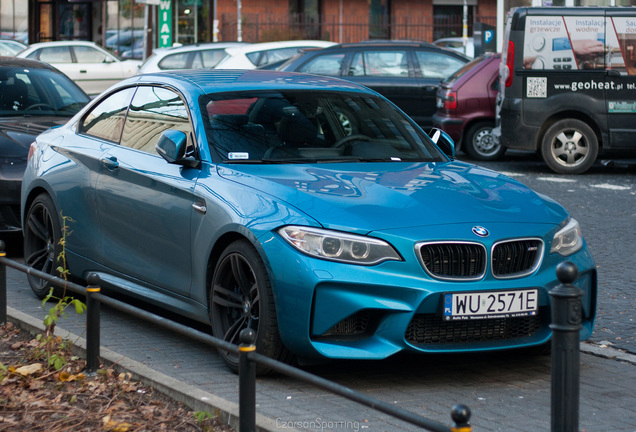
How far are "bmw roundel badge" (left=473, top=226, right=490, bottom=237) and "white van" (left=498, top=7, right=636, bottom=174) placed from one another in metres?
9.15

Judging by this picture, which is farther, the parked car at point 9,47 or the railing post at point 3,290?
the parked car at point 9,47

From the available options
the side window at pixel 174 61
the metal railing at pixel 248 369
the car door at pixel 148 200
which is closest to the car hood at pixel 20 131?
the car door at pixel 148 200

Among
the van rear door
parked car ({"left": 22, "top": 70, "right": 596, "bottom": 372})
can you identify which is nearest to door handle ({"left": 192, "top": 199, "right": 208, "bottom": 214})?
parked car ({"left": 22, "top": 70, "right": 596, "bottom": 372})

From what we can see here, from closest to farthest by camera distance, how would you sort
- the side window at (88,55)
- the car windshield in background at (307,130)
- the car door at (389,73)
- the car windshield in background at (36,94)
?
1. the car windshield in background at (307,130)
2. the car windshield in background at (36,94)
3. the car door at (389,73)
4. the side window at (88,55)

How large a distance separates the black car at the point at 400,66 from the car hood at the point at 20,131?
7581mm

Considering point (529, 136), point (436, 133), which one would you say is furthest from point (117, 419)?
point (529, 136)

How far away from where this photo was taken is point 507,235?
5012mm

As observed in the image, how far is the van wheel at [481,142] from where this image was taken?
627 inches

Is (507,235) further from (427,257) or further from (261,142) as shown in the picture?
(261,142)

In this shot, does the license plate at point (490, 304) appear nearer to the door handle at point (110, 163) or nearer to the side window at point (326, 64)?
the door handle at point (110, 163)

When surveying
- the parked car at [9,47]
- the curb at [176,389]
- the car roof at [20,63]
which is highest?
the parked car at [9,47]

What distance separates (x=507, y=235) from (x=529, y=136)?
9397 millimetres

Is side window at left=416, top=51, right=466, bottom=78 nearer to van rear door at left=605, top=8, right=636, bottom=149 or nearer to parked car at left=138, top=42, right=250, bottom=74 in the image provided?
van rear door at left=605, top=8, right=636, bottom=149

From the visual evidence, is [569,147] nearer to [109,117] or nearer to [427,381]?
[109,117]
